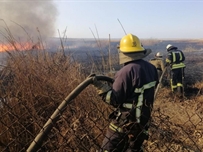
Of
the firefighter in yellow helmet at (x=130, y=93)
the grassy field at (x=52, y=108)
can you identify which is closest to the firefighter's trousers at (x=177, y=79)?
the grassy field at (x=52, y=108)

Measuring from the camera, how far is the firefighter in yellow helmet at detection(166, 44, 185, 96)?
944 centimetres

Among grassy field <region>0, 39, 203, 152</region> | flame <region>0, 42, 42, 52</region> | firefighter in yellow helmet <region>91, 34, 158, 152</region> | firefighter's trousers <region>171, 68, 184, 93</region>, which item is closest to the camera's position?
firefighter in yellow helmet <region>91, 34, 158, 152</region>

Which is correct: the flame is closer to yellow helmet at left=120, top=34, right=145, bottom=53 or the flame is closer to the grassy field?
the grassy field

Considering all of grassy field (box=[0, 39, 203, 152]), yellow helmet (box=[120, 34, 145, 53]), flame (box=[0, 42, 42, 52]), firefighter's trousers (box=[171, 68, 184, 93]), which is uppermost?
yellow helmet (box=[120, 34, 145, 53])

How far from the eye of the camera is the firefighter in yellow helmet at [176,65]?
944 centimetres

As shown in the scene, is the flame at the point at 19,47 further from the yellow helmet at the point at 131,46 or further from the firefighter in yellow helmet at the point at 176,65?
the firefighter in yellow helmet at the point at 176,65

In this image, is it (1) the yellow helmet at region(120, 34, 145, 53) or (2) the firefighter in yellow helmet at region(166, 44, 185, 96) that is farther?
(2) the firefighter in yellow helmet at region(166, 44, 185, 96)

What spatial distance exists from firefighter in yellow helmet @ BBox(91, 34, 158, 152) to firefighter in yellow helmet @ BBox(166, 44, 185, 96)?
6456 mm

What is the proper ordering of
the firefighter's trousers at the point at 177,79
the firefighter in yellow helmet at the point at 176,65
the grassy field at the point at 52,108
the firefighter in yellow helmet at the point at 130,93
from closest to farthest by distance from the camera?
the firefighter in yellow helmet at the point at 130,93 < the grassy field at the point at 52,108 < the firefighter in yellow helmet at the point at 176,65 < the firefighter's trousers at the point at 177,79

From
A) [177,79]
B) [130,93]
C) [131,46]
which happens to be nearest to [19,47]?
[131,46]

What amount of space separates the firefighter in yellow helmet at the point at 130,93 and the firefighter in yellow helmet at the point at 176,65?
6456 mm

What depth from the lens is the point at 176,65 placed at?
380 inches

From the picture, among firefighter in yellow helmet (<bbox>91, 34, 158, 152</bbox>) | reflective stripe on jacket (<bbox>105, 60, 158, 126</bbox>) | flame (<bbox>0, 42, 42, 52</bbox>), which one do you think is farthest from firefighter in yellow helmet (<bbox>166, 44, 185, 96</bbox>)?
reflective stripe on jacket (<bbox>105, 60, 158, 126</bbox>)

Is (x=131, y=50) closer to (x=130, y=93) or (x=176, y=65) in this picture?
(x=130, y=93)
